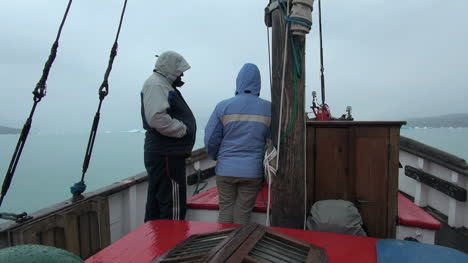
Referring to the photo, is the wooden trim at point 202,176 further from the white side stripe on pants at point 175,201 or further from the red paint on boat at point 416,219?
the red paint on boat at point 416,219

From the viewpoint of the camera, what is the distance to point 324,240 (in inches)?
61.4

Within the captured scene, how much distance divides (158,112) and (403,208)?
2109 mm

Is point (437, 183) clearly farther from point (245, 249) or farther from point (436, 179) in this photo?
point (245, 249)

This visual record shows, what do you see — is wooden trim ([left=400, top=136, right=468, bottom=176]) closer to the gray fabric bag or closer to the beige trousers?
the gray fabric bag

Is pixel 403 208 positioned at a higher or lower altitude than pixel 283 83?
lower

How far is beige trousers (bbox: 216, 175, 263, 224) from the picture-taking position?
2346mm

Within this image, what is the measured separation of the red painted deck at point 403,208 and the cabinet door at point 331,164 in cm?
44

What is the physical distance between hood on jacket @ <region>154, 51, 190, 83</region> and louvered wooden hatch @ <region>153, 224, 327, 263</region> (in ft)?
4.98

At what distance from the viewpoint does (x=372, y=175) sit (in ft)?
7.10

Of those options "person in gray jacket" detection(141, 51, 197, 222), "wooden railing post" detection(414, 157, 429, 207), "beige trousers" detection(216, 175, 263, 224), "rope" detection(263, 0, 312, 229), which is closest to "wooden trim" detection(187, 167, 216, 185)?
"person in gray jacket" detection(141, 51, 197, 222)

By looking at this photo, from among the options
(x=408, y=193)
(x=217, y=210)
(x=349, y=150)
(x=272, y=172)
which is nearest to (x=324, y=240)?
(x=272, y=172)

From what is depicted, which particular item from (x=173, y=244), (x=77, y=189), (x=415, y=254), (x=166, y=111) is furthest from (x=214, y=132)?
(x=415, y=254)

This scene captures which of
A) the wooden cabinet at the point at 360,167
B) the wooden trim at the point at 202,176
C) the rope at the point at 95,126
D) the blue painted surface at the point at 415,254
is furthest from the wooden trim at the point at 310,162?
the wooden trim at the point at 202,176

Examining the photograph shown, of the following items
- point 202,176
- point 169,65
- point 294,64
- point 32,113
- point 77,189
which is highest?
point 169,65
